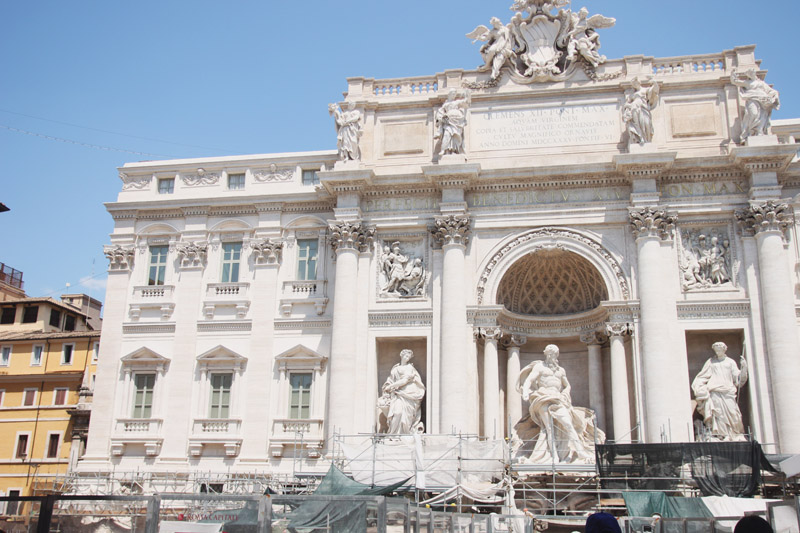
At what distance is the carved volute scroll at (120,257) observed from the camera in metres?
34.9

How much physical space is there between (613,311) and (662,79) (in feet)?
29.9

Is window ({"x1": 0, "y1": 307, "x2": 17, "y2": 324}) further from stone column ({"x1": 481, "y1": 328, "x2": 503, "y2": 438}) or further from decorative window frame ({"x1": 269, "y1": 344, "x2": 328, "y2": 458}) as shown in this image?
stone column ({"x1": 481, "y1": 328, "x2": 503, "y2": 438})

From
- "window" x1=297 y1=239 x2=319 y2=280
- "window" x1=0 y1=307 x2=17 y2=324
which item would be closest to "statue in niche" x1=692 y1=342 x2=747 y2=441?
"window" x1=297 y1=239 x2=319 y2=280

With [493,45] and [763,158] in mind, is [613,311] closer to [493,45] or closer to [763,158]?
[763,158]

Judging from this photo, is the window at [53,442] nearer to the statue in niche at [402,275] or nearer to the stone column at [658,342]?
the statue in niche at [402,275]

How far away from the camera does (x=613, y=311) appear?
3019 centimetres

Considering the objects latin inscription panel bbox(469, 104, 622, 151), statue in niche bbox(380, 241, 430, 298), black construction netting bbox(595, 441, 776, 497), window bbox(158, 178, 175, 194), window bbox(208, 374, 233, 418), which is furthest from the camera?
window bbox(158, 178, 175, 194)

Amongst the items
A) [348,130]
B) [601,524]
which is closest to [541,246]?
[348,130]

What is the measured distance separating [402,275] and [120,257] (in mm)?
11829

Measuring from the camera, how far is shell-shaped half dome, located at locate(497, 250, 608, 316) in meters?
31.8

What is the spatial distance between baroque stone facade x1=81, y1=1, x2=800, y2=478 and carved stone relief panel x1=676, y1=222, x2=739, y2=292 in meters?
0.07

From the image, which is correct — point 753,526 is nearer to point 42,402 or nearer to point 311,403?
point 311,403

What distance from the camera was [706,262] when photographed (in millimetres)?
30391

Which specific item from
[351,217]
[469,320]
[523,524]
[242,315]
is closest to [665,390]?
[469,320]
